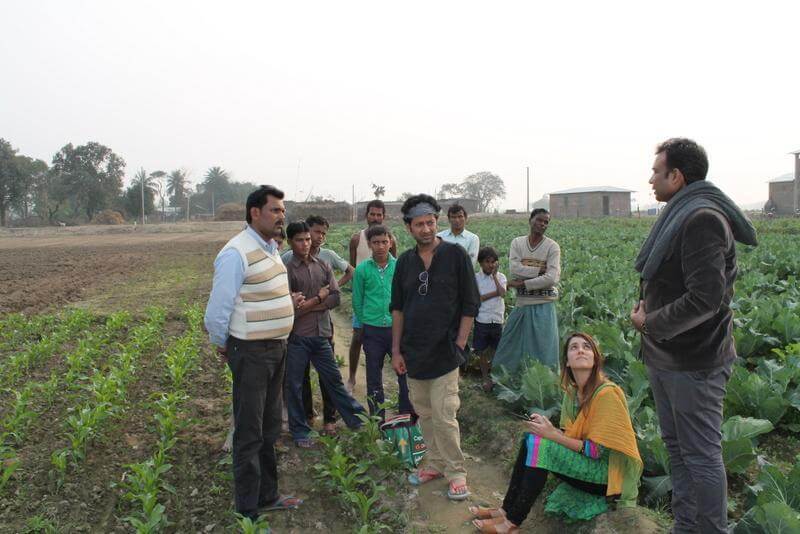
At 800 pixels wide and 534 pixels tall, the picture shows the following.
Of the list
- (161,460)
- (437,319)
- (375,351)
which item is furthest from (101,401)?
(437,319)

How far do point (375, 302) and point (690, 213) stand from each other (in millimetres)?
2839

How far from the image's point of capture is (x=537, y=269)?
5238 mm

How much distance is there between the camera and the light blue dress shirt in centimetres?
329

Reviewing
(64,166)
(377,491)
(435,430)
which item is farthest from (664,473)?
(64,166)

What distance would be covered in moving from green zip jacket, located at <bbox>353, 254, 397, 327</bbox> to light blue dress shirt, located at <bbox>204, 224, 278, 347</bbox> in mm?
1697

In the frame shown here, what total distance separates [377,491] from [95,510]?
1.91m

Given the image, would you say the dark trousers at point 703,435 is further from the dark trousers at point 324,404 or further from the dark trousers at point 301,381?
the dark trousers at point 324,404

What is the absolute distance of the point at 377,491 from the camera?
12.4 feet

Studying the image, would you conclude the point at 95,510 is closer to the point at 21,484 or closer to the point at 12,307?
the point at 21,484

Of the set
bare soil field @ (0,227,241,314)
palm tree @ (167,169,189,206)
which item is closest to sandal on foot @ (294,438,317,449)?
bare soil field @ (0,227,241,314)

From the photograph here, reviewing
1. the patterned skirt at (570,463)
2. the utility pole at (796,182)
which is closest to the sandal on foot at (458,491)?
the patterned skirt at (570,463)

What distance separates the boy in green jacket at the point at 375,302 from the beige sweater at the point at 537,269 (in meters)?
1.24

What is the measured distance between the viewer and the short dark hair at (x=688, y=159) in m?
2.72

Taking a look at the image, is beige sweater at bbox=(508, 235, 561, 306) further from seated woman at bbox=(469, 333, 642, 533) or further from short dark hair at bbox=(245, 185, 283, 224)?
short dark hair at bbox=(245, 185, 283, 224)
